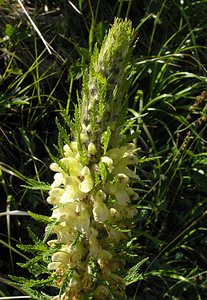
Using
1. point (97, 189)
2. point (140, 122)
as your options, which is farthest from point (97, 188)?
point (140, 122)

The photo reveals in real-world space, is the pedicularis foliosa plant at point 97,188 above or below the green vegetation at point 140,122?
above

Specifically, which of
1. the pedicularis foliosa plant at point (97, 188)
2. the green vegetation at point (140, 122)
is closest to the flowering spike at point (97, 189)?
the pedicularis foliosa plant at point (97, 188)

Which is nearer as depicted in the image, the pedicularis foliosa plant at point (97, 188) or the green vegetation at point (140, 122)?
the pedicularis foliosa plant at point (97, 188)

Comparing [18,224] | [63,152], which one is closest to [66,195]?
[63,152]

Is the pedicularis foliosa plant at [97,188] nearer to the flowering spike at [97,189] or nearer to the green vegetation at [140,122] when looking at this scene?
the flowering spike at [97,189]

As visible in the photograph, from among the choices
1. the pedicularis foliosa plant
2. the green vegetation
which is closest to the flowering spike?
the pedicularis foliosa plant
